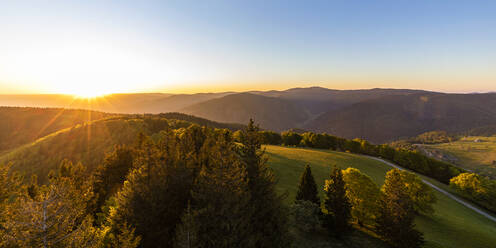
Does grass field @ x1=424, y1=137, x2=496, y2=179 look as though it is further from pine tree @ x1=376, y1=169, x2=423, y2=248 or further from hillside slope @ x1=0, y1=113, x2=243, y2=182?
hillside slope @ x1=0, y1=113, x2=243, y2=182

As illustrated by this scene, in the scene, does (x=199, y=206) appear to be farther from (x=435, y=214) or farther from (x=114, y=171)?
(x=435, y=214)

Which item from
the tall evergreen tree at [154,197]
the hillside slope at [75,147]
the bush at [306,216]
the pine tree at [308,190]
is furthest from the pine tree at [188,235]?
the hillside slope at [75,147]

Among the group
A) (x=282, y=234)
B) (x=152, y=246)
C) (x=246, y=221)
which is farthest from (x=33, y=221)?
(x=282, y=234)

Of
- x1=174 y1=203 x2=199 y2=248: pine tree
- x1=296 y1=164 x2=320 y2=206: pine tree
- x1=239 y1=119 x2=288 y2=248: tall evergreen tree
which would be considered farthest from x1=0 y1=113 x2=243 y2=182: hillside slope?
x1=174 y1=203 x2=199 y2=248: pine tree

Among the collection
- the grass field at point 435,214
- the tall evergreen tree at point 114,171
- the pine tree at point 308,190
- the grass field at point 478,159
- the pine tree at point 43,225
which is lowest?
the grass field at point 478,159

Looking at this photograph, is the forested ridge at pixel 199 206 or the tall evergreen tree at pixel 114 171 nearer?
the forested ridge at pixel 199 206

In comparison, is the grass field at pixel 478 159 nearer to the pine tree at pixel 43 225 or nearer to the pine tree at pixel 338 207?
the pine tree at pixel 338 207

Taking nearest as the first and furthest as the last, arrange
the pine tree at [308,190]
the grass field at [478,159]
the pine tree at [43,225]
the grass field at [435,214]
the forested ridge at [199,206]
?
1. the pine tree at [43,225]
2. the forested ridge at [199,206]
3. the pine tree at [308,190]
4. the grass field at [435,214]
5. the grass field at [478,159]
